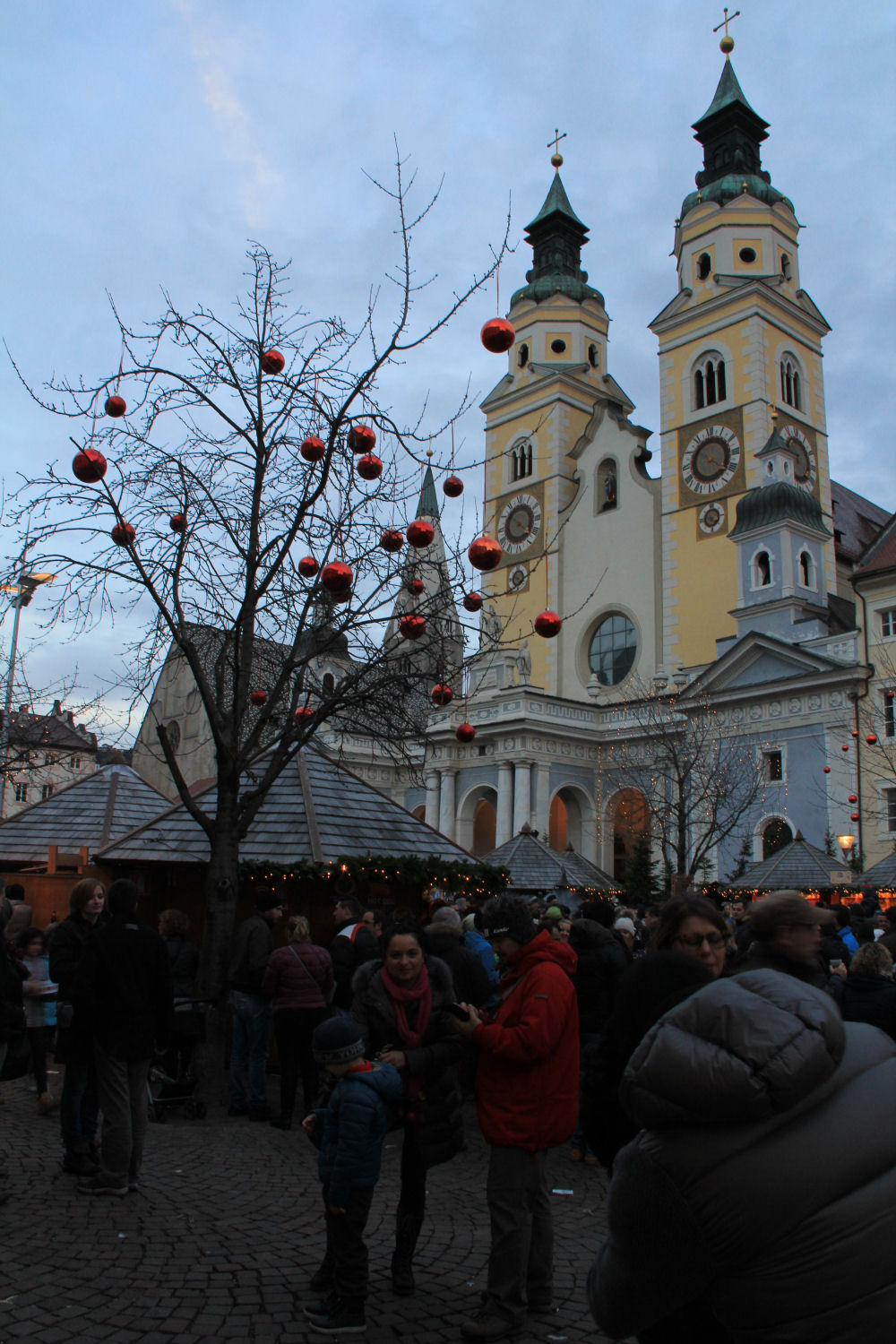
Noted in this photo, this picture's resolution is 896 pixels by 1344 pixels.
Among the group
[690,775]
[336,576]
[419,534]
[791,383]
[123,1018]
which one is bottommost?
[123,1018]

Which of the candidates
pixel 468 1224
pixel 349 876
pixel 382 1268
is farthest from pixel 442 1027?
pixel 349 876

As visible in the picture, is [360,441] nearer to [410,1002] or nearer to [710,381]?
[410,1002]

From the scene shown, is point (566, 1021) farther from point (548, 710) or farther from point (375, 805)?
point (548, 710)

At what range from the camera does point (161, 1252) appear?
527 cm

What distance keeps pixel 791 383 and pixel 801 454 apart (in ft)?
11.7

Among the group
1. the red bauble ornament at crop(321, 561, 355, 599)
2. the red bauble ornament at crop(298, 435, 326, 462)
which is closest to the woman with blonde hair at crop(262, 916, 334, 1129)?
the red bauble ornament at crop(321, 561, 355, 599)

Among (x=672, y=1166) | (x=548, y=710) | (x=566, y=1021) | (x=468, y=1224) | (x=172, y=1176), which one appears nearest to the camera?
(x=672, y=1166)

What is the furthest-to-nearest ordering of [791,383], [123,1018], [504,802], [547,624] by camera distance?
[791,383] < [504,802] < [547,624] < [123,1018]

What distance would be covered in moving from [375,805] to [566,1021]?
889 centimetres

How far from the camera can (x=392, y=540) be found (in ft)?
32.3

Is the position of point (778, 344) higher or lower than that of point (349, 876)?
higher

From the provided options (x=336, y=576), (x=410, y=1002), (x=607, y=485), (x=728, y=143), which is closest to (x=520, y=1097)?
(x=410, y=1002)

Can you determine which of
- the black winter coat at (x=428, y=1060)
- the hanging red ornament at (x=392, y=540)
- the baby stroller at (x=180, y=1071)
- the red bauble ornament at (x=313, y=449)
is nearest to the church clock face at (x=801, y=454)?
the hanging red ornament at (x=392, y=540)

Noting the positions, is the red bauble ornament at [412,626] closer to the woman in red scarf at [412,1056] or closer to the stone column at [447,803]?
the woman in red scarf at [412,1056]
